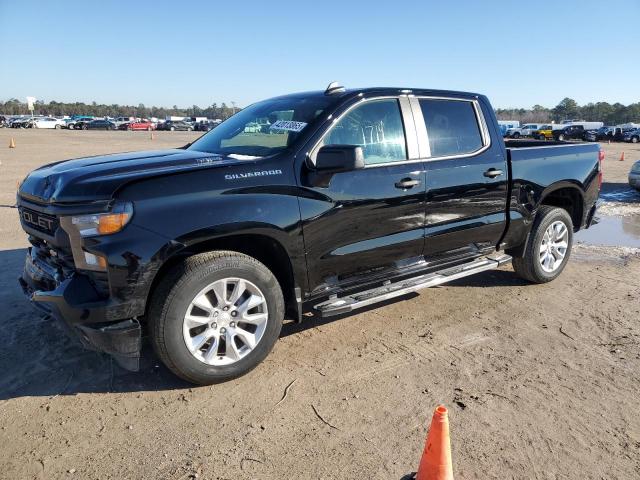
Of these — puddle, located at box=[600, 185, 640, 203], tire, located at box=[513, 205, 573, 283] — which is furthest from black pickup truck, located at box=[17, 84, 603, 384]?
puddle, located at box=[600, 185, 640, 203]

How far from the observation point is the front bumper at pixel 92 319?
118 inches

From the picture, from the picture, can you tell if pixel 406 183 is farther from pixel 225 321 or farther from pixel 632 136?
pixel 632 136

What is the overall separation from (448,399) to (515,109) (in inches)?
6026

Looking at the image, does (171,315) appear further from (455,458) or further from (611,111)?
(611,111)

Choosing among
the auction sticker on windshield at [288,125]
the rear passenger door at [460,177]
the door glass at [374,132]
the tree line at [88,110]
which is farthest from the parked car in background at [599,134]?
the tree line at [88,110]

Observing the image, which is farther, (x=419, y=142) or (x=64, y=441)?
(x=419, y=142)

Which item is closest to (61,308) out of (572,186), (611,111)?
(572,186)

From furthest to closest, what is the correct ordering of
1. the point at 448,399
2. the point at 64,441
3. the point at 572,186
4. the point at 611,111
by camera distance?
1. the point at 611,111
2. the point at 572,186
3. the point at 448,399
4. the point at 64,441

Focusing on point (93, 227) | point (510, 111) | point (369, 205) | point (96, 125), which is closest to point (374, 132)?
point (369, 205)

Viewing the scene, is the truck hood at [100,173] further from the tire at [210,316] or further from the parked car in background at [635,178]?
the parked car in background at [635,178]

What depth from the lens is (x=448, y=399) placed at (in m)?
3.25

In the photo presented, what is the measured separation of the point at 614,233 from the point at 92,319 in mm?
8131

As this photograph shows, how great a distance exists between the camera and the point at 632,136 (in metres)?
48.2

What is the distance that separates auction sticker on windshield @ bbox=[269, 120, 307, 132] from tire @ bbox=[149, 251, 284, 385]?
3.55ft
